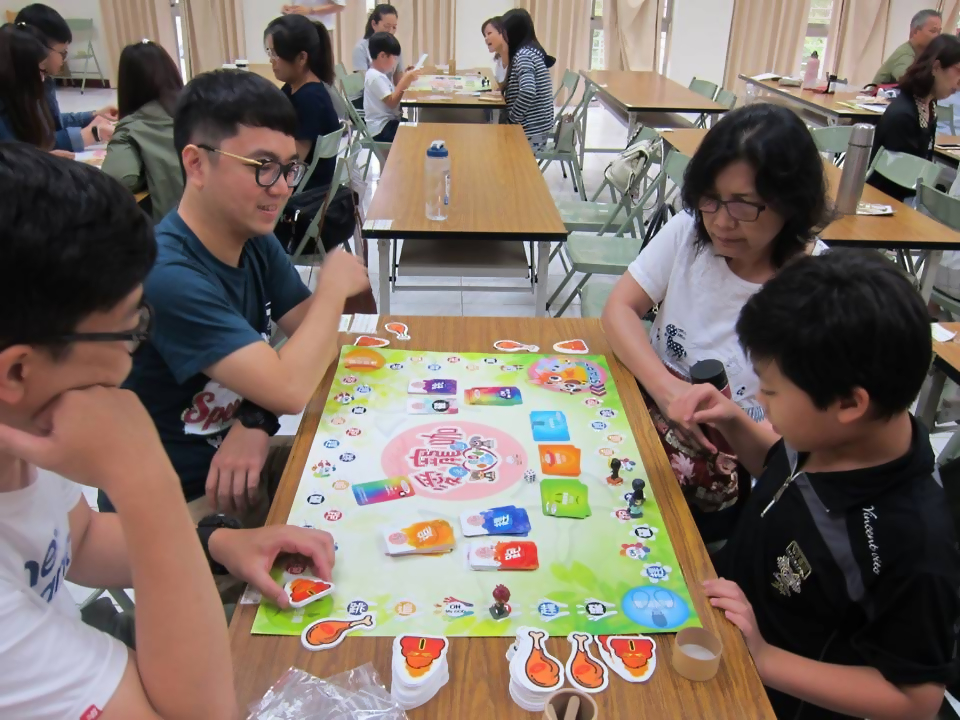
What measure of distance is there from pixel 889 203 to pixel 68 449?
3088mm

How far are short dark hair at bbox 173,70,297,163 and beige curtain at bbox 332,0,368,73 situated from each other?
7389 mm

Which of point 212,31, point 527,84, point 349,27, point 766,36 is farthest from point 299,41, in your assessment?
point 766,36

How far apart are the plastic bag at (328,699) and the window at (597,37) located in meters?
8.89

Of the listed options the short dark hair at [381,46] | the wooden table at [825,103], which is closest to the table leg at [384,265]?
the wooden table at [825,103]

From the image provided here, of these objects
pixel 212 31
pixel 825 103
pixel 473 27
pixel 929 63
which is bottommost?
pixel 825 103

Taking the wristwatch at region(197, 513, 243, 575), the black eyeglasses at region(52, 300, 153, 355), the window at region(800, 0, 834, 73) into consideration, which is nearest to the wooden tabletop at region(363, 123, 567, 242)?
the wristwatch at region(197, 513, 243, 575)

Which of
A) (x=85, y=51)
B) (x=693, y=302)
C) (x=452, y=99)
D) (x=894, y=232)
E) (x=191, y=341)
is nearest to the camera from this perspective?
(x=191, y=341)

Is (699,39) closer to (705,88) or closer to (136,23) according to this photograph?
(705,88)

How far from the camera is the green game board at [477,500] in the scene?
87cm

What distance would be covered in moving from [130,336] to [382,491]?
50 cm

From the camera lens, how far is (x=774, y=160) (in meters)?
1.32

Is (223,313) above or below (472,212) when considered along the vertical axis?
above

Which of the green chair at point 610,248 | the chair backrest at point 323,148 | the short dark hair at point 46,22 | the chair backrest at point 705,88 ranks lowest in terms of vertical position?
the green chair at point 610,248

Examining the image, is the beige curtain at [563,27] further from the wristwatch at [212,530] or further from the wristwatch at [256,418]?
the wristwatch at [212,530]
